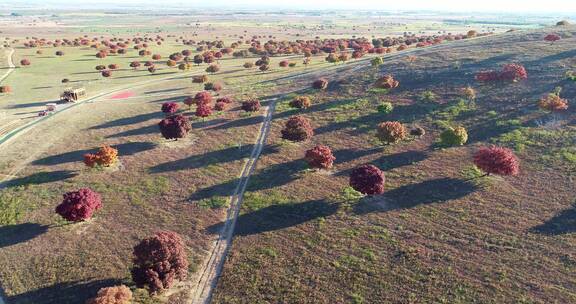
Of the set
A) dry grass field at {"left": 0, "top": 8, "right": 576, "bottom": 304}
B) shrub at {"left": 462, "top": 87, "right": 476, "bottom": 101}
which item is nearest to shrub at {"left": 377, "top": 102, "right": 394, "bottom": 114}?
dry grass field at {"left": 0, "top": 8, "right": 576, "bottom": 304}

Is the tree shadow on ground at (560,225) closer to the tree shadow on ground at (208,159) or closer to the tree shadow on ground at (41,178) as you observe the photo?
the tree shadow on ground at (208,159)

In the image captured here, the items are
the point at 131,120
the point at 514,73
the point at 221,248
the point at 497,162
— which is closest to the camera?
the point at 221,248

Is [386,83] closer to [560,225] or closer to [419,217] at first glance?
[419,217]

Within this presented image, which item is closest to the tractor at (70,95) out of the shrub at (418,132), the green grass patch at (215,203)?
the green grass patch at (215,203)

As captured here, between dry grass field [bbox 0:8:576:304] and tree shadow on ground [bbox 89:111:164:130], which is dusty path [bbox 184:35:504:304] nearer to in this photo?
dry grass field [bbox 0:8:576:304]

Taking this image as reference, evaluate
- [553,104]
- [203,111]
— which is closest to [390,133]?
[553,104]

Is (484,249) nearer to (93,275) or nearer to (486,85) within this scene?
(93,275)
